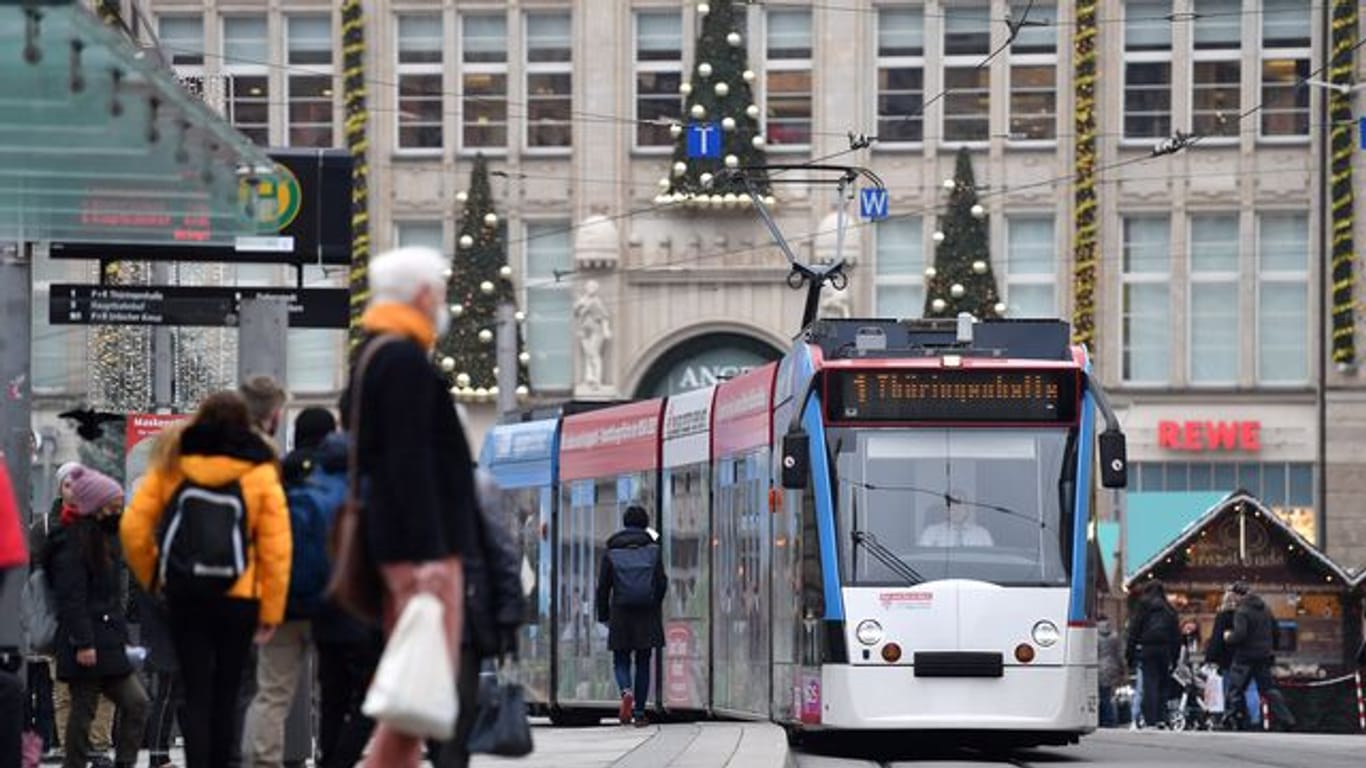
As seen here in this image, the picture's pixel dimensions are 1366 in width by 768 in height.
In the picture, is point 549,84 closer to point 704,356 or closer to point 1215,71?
point 704,356

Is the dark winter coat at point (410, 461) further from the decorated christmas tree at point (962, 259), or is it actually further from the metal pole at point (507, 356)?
the decorated christmas tree at point (962, 259)


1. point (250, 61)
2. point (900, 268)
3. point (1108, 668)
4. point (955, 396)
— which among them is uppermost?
point (250, 61)

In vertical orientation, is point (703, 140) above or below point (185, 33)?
below

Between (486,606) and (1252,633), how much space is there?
26.7m

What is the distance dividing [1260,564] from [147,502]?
27373 mm

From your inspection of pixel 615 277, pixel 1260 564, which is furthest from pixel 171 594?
pixel 615 277

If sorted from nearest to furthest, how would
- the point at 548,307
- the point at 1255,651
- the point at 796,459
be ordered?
the point at 796,459, the point at 1255,651, the point at 548,307

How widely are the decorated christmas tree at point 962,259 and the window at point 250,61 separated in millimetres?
11445

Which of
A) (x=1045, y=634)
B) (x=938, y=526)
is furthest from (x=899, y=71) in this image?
(x=1045, y=634)

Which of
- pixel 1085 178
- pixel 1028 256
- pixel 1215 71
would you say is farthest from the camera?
pixel 1028 256

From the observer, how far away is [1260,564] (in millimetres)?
38312

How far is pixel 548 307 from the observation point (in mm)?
58281

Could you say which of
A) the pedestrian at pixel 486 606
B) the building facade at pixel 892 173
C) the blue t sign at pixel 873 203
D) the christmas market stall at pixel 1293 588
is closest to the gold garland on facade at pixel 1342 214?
the building facade at pixel 892 173

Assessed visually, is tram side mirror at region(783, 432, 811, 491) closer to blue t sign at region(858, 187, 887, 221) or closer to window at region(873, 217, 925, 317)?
blue t sign at region(858, 187, 887, 221)
